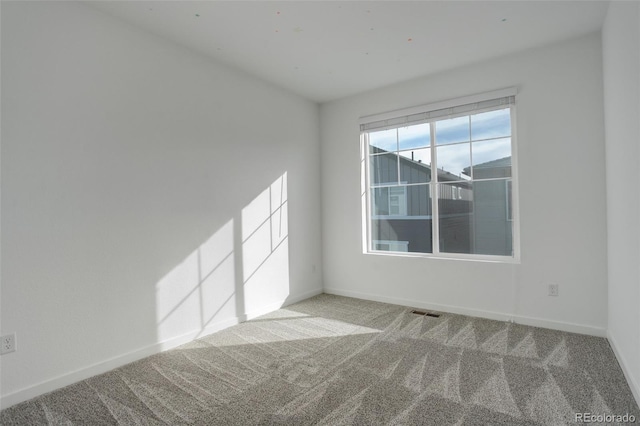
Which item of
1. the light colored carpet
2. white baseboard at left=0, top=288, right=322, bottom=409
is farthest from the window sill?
white baseboard at left=0, top=288, right=322, bottom=409

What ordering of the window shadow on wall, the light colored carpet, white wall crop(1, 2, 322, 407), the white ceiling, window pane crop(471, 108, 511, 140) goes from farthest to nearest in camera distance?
window pane crop(471, 108, 511, 140) → the window shadow on wall → the white ceiling → white wall crop(1, 2, 322, 407) → the light colored carpet

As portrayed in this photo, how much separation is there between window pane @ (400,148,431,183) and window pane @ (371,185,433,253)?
10 centimetres

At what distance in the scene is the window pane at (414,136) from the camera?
4.03 m

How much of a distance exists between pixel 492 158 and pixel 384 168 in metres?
1.26

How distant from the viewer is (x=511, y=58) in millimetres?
3363

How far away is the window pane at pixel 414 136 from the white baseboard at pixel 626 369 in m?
2.48

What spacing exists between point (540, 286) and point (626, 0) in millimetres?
2330

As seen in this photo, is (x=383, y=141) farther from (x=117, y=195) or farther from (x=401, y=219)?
(x=117, y=195)

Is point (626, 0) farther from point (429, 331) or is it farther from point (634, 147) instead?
point (429, 331)

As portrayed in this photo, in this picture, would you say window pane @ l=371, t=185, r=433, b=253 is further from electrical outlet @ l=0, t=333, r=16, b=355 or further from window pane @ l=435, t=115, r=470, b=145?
electrical outlet @ l=0, t=333, r=16, b=355

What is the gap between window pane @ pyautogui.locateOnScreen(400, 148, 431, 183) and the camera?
13.2 feet

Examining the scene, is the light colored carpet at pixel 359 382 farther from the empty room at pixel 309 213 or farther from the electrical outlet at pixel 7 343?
the electrical outlet at pixel 7 343

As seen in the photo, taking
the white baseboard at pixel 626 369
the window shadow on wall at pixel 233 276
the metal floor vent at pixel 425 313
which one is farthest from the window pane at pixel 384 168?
the white baseboard at pixel 626 369

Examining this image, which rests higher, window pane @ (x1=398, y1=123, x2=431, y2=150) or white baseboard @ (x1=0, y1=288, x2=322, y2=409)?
window pane @ (x1=398, y1=123, x2=431, y2=150)
